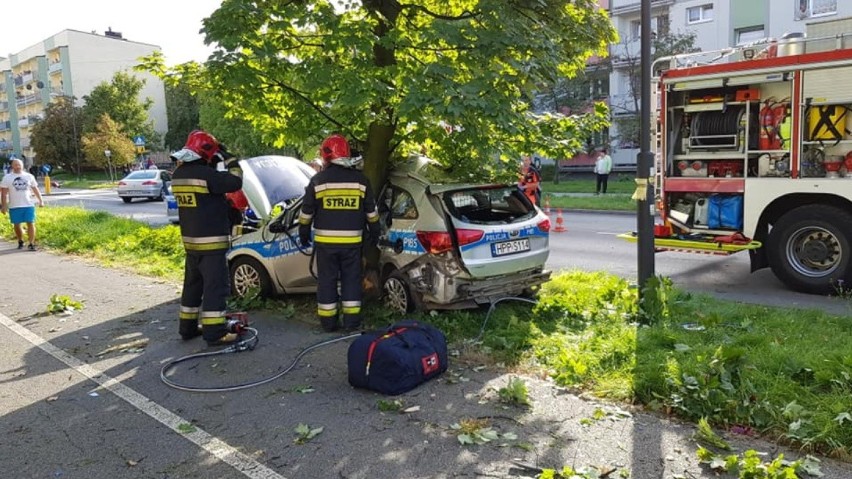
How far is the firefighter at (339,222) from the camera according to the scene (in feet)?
19.9

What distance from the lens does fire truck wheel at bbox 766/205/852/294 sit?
738 cm

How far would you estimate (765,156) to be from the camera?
26.2 ft

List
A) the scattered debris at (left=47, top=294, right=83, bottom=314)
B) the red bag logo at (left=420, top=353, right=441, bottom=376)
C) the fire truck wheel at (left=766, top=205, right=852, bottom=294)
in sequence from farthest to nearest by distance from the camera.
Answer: the scattered debris at (left=47, top=294, right=83, bottom=314)
the fire truck wheel at (left=766, top=205, right=852, bottom=294)
the red bag logo at (left=420, top=353, right=441, bottom=376)

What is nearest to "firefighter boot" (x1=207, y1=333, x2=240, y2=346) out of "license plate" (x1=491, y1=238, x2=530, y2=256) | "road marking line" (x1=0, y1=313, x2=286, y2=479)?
"road marking line" (x1=0, y1=313, x2=286, y2=479)

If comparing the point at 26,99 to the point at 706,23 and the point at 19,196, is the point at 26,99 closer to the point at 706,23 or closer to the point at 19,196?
the point at 706,23

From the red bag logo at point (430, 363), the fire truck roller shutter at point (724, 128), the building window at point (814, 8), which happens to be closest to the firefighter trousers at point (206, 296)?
the red bag logo at point (430, 363)

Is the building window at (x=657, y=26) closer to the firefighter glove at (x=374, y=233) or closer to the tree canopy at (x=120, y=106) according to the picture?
the firefighter glove at (x=374, y=233)

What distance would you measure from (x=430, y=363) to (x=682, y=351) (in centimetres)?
190

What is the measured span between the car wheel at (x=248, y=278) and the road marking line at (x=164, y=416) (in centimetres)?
213

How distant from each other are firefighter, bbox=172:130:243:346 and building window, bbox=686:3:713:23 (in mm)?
30708

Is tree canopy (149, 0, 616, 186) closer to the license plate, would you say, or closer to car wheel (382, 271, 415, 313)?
the license plate

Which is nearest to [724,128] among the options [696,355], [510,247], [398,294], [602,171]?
[510,247]

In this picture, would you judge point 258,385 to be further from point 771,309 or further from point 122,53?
point 122,53

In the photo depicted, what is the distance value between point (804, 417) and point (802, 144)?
499cm
